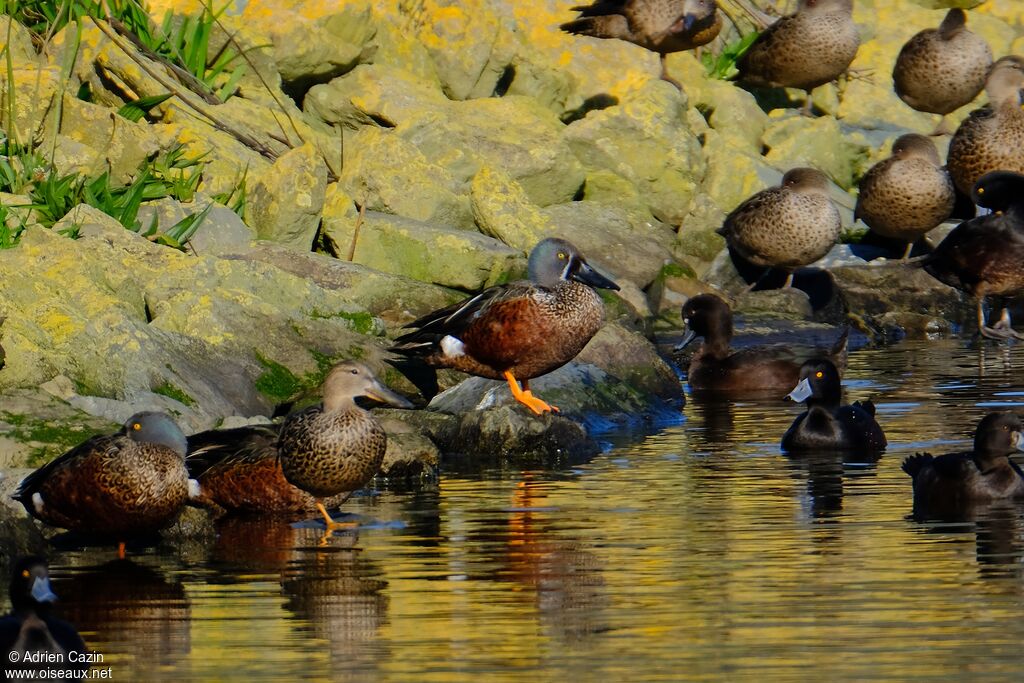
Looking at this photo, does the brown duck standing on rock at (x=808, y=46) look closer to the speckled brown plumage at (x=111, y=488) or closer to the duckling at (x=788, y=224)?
the duckling at (x=788, y=224)

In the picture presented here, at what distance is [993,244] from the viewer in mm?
15570

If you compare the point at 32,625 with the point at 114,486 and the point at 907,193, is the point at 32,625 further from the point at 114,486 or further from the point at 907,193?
the point at 907,193

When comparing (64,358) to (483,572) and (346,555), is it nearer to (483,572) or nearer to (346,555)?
(346,555)

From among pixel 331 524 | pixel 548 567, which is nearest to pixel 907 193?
pixel 331 524

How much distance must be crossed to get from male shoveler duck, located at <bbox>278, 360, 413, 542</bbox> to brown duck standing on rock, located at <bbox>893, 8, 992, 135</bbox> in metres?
13.3

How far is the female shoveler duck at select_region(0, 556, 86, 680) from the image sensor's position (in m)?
5.97

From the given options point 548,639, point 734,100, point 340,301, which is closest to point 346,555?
point 548,639

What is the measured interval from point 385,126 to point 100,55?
2854mm

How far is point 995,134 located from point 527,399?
803 centimetres

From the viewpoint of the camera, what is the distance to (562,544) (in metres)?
8.12

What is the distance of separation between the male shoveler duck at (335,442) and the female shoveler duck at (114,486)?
2.01 ft

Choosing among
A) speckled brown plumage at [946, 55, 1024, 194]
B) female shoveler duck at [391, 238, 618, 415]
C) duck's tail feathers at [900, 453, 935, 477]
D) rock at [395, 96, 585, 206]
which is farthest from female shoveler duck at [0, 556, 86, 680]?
speckled brown plumage at [946, 55, 1024, 194]

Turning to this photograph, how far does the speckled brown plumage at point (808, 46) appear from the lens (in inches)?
803

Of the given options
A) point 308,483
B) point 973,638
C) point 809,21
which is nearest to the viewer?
point 973,638
